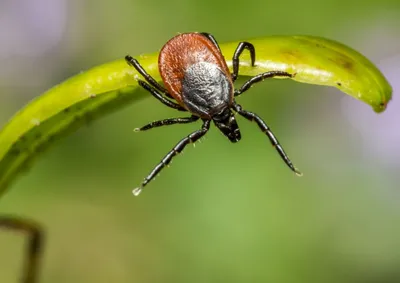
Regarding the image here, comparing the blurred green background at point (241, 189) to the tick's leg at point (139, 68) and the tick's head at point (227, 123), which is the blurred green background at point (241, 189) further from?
the tick's leg at point (139, 68)

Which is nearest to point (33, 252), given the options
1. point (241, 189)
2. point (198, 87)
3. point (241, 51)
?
point (198, 87)

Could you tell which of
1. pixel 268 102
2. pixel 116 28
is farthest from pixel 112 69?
pixel 116 28

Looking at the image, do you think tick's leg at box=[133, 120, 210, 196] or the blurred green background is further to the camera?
the blurred green background

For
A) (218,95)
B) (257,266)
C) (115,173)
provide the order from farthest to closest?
1. (115,173)
2. (257,266)
3. (218,95)

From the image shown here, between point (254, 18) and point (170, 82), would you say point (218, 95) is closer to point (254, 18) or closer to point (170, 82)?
point (170, 82)

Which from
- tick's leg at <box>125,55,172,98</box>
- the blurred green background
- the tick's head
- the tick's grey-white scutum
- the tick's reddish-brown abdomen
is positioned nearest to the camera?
tick's leg at <box>125,55,172,98</box>

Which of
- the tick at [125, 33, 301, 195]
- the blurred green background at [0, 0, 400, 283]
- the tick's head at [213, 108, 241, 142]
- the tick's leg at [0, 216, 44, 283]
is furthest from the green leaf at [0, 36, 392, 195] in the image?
the blurred green background at [0, 0, 400, 283]

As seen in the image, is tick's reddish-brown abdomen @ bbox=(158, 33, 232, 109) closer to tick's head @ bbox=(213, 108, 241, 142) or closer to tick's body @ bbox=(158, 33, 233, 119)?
tick's body @ bbox=(158, 33, 233, 119)

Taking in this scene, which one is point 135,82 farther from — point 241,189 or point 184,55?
point 241,189
